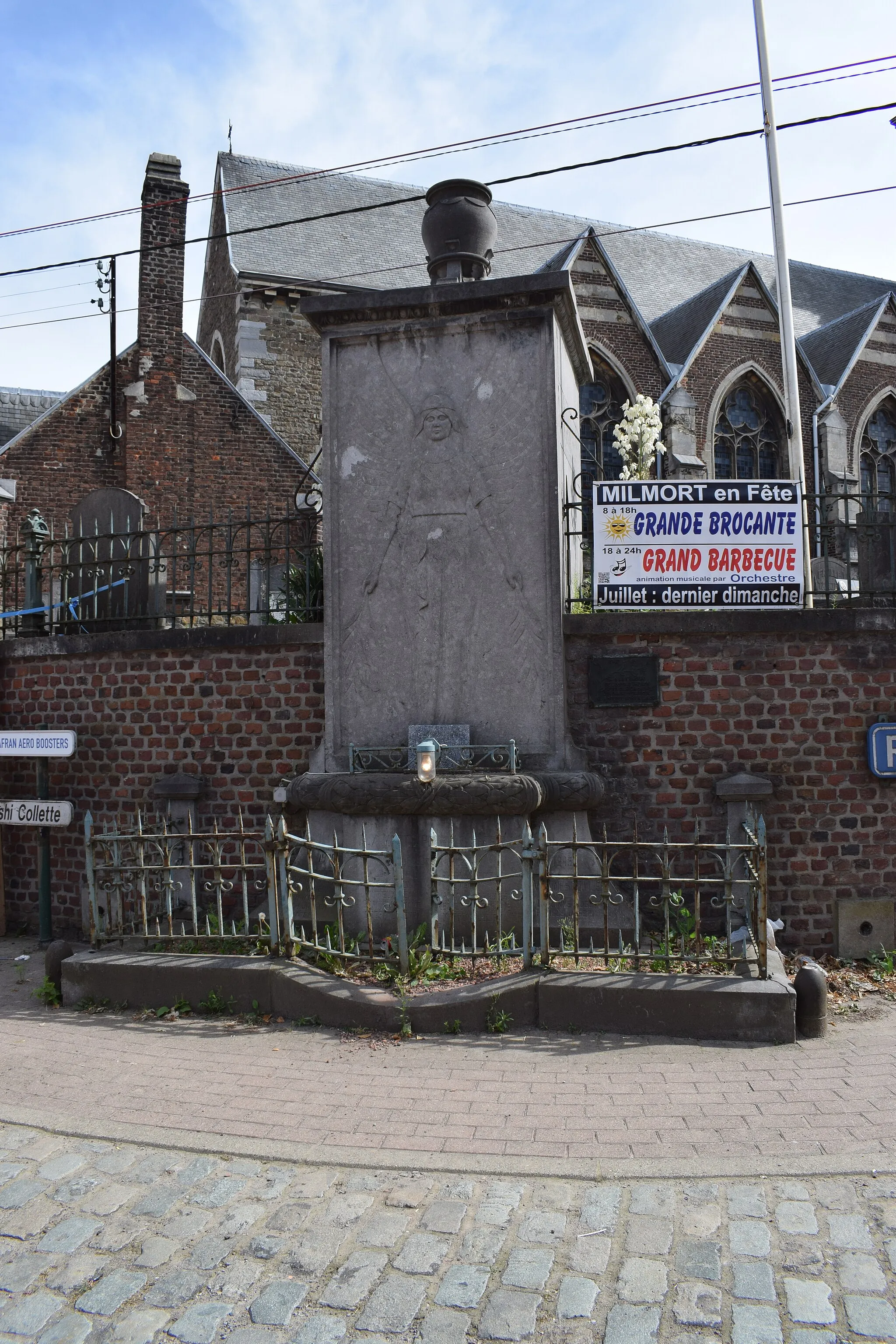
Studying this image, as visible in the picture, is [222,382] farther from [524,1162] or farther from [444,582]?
[524,1162]

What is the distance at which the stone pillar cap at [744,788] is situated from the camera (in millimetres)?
6812

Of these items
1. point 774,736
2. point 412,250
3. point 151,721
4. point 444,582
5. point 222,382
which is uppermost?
point 412,250

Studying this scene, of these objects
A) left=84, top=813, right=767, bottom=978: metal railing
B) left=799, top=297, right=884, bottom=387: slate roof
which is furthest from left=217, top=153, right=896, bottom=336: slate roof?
left=84, top=813, right=767, bottom=978: metal railing

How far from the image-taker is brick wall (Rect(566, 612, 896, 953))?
6977 millimetres

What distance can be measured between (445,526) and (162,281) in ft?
46.8

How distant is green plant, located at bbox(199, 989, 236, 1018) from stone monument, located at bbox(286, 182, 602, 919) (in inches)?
53.5

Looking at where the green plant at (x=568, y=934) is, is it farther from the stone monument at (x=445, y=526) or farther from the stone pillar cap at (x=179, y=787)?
the stone pillar cap at (x=179, y=787)

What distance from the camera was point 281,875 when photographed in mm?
5750

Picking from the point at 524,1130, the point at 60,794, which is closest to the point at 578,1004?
the point at 524,1130

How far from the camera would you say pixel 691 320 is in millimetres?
23578

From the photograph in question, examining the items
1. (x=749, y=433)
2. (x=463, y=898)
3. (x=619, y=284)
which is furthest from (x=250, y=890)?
(x=749, y=433)

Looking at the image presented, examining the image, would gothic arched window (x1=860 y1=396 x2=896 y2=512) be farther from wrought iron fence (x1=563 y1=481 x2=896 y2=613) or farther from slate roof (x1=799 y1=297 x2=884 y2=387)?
wrought iron fence (x1=563 y1=481 x2=896 y2=613)

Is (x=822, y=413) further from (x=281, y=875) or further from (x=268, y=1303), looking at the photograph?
(x=268, y=1303)

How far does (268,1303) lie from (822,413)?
23.8 m
